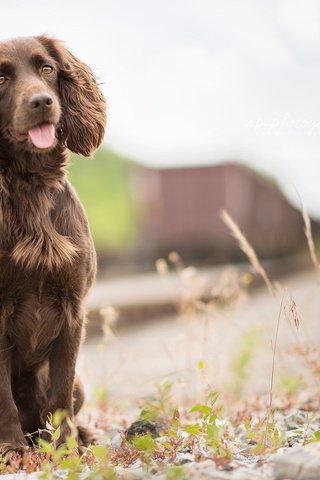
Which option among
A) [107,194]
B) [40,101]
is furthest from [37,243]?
[107,194]

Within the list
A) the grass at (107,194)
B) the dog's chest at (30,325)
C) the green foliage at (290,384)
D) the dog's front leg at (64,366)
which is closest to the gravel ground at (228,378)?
the green foliage at (290,384)

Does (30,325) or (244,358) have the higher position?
(30,325)

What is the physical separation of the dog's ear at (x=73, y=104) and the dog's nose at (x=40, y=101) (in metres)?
0.39

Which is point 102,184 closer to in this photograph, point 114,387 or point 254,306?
point 254,306

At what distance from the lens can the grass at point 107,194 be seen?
27.6m

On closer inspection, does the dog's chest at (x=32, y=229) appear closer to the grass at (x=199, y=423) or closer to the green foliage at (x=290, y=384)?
the grass at (x=199, y=423)

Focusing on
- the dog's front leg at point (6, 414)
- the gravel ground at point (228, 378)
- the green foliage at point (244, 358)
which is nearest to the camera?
the gravel ground at point (228, 378)

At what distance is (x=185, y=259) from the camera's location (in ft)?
72.3

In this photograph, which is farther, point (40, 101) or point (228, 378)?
point (228, 378)

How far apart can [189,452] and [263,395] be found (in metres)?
2.56

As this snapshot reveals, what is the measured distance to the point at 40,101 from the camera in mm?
2553

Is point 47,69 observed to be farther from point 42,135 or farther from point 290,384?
point 290,384

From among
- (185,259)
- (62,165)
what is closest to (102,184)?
(185,259)

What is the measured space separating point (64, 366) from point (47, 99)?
1.05 m
